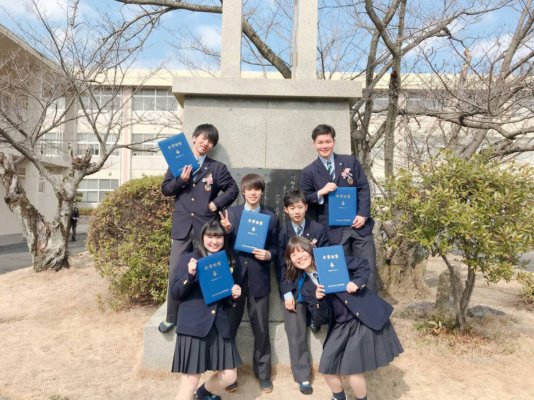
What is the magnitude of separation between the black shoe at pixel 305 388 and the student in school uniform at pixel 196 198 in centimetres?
116

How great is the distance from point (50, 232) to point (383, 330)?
680 cm

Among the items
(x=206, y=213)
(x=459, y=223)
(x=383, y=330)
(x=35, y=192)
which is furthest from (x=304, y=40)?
(x=35, y=192)

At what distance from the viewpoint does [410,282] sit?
6.07m

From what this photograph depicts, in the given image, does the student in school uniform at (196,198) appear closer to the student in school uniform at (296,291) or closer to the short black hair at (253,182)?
the short black hair at (253,182)

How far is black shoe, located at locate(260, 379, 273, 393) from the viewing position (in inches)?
114

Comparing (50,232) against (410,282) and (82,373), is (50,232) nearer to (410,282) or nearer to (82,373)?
(82,373)

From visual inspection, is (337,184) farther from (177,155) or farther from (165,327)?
(165,327)

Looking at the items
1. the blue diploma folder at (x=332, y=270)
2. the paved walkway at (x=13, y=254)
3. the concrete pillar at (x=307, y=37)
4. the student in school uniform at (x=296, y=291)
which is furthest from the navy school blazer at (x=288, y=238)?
the paved walkway at (x=13, y=254)

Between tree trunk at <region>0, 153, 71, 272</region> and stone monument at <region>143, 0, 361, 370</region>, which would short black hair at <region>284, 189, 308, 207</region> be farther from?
tree trunk at <region>0, 153, 71, 272</region>

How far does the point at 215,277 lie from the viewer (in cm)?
250

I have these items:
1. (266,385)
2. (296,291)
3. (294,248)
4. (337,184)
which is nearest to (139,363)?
(266,385)

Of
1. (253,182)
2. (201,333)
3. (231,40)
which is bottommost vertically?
(201,333)

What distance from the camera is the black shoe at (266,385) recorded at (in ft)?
9.52

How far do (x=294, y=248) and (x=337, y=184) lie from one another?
2.66 ft
